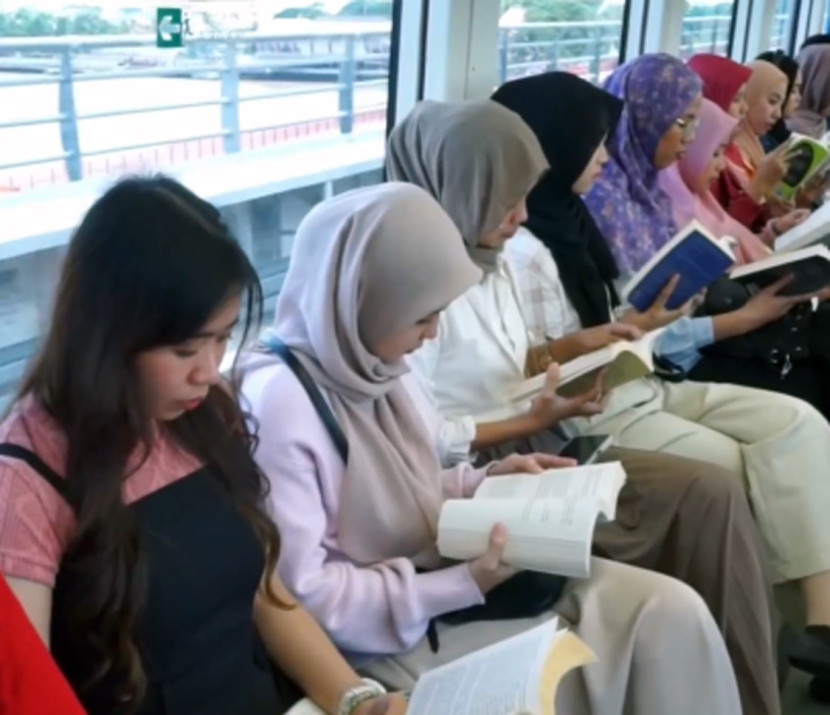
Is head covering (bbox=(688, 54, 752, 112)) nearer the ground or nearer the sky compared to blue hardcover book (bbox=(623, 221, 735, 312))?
nearer the sky

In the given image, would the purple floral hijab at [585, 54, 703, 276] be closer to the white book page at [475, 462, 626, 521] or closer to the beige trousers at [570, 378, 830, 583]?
the beige trousers at [570, 378, 830, 583]

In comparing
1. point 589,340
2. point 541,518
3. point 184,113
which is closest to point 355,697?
point 541,518

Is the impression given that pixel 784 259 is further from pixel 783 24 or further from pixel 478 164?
pixel 783 24

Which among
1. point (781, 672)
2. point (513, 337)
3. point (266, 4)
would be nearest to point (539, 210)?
point (513, 337)

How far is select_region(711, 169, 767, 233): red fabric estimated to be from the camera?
3287 mm

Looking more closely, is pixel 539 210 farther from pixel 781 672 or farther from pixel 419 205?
→ pixel 781 672

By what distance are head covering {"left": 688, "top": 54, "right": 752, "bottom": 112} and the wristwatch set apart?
8.49 ft

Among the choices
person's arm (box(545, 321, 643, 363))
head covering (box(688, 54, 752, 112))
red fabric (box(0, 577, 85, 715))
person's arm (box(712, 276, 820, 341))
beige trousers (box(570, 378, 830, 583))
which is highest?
head covering (box(688, 54, 752, 112))

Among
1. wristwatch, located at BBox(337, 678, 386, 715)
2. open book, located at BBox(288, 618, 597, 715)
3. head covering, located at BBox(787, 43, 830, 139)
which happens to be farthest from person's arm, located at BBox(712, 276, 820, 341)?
head covering, located at BBox(787, 43, 830, 139)

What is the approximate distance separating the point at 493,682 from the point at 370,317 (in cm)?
53

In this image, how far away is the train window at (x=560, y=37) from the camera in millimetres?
2730

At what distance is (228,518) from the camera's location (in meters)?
1.16

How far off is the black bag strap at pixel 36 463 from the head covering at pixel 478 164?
3.32 feet

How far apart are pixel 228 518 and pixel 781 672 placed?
130 cm
